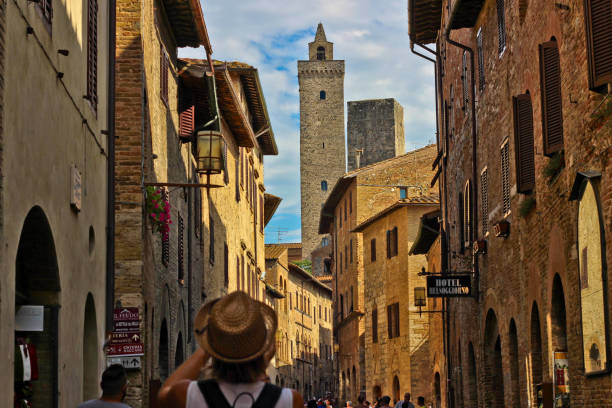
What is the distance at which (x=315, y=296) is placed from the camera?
7225 centimetres

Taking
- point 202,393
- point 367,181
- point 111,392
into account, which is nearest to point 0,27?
point 111,392

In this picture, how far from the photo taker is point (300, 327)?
6519 cm

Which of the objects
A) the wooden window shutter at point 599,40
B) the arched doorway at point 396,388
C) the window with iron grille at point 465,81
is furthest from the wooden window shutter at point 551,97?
the arched doorway at point 396,388

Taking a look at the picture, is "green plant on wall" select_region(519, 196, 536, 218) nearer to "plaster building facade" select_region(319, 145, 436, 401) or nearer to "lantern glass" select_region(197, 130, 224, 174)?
"lantern glass" select_region(197, 130, 224, 174)

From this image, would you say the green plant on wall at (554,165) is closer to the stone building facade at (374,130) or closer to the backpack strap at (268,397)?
the backpack strap at (268,397)

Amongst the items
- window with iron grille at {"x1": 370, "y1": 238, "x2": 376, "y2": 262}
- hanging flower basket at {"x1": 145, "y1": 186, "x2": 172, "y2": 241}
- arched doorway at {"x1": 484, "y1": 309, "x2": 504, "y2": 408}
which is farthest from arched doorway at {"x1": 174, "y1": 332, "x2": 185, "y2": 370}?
window with iron grille at {"x1": 370, "y1": 238, "x2": 376, "y2": 262}

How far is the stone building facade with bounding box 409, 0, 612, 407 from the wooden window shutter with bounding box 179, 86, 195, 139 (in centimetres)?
559

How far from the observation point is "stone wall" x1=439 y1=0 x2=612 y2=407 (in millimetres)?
Answer: 11536

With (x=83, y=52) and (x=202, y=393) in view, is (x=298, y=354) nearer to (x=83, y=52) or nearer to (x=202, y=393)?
(x=83, y=52)

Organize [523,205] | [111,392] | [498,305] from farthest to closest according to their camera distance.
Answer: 1. [498,305]
2. [523,205]
3. [111,392]

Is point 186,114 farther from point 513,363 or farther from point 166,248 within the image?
point 513,363

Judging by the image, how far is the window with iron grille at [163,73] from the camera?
18.8 m

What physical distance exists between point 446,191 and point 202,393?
23.0m

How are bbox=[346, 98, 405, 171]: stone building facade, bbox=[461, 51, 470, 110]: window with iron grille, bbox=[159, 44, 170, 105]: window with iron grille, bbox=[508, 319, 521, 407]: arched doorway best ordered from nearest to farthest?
bbox=[508, 319, 521, 407]: arched doorway → bbox=[159, 44, 170, 105]: window with iron grille → bbox=[461, 51, 470, 110]: window with iron grille → bbox=[346, 98, 405, 171]: stone building facade
